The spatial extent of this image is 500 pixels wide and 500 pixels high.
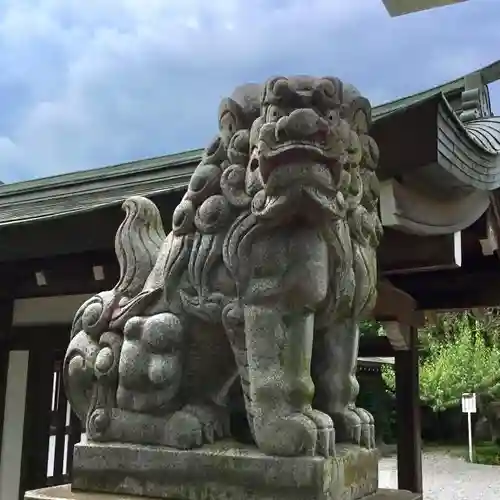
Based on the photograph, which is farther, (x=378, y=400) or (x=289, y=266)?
(x=378, y=400)

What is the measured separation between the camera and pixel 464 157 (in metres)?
2.62

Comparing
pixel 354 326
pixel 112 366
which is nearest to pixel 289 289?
pixel 354 326

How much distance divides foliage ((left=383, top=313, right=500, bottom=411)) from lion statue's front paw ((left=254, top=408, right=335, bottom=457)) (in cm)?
1291

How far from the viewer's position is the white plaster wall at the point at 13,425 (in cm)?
476

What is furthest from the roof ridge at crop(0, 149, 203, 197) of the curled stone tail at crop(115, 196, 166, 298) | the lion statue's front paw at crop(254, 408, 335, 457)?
the lion statue's front paw at crop(254, 408, 335, 457)

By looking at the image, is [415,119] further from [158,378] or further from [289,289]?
[158,378]

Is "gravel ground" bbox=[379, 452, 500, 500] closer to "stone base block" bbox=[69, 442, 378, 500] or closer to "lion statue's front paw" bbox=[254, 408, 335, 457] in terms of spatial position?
"stone base block" bbox=[69, 442, 378, 500]

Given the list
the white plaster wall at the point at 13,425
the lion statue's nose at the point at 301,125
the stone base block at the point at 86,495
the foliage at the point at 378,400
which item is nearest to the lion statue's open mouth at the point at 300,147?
the lion statue's nose at the point at 301,125

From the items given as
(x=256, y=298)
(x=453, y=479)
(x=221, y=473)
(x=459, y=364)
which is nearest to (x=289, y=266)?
Answer: (x=256, y=298)

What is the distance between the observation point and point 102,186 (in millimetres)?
5699

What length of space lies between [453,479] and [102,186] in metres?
8.50

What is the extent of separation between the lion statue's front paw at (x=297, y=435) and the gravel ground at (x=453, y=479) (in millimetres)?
6756

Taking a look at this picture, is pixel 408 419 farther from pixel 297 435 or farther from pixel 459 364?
pixel 459 364

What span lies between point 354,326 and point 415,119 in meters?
0.95
